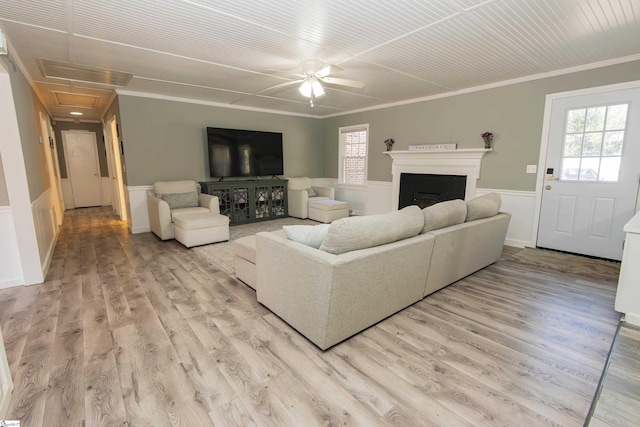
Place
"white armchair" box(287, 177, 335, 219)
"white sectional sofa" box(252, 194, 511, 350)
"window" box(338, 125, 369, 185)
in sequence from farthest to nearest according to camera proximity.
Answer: "window" box(338, 125, 369, 185) < "white armchair" box(287, 177, 335, 219) < "white sectional sofa" box(252, 194, 511, 350)

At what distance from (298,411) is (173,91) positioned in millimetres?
4949

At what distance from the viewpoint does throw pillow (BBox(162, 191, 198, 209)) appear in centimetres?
494

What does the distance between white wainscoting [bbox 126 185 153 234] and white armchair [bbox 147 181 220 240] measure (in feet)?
0.39

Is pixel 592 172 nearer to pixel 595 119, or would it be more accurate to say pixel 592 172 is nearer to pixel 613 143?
pixel 613 143

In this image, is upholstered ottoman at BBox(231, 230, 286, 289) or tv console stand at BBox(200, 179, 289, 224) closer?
upholstered ottoman at BBox(231, 230, 286, 289)

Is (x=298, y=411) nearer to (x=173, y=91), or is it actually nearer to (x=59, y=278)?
(x=59, y=278)

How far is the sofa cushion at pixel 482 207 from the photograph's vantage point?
3096mm

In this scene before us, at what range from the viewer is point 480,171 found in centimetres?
466

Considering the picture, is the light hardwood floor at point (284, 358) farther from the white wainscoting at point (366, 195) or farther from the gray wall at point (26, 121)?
the white wainscoting at point (366, 195)

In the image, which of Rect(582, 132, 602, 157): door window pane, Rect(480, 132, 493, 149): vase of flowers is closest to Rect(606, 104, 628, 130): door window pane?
Rect(582, 132, 602, 157): door window pane

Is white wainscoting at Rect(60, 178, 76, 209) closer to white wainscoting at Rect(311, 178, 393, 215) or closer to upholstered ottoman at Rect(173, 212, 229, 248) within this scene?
upholstered ottoman at Rect(173, 212, 229, 248)

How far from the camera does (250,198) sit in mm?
5969

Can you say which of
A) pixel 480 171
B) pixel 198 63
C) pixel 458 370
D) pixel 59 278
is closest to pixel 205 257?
pixel 59 278

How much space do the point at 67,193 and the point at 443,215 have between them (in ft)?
30.3
